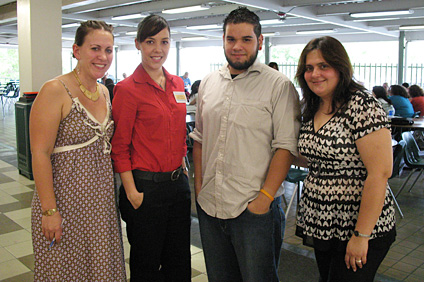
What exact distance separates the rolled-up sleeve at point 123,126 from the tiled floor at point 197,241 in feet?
4.92

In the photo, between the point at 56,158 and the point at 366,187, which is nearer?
the point at 366,187

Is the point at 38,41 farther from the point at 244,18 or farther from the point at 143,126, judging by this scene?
the point at 244,18

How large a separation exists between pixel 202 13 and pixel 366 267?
1164cm

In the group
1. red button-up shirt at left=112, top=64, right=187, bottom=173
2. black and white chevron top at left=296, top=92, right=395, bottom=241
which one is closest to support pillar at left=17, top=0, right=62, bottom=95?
red button-up shirt at left=112, top=64, right=187, bottom=173

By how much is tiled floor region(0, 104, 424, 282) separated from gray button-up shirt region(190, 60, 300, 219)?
1.48m

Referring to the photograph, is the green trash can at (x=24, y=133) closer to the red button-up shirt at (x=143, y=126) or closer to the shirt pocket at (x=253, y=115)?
the red button-up shirt at (x=143, y=126)

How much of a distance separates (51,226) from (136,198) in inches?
15.9

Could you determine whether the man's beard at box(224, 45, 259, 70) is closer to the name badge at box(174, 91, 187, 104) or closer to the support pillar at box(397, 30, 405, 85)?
the name badge at box(174, 91, 187, 104)

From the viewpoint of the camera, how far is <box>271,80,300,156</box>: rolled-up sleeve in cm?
181

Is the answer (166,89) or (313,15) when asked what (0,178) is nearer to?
(166,89)

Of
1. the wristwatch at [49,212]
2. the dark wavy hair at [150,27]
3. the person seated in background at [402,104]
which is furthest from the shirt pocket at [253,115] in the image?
the person seated in background at [402,104]

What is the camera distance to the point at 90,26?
6.40 feet

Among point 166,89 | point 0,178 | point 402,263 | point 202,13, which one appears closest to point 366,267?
point 166,89

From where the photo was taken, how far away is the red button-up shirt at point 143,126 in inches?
77.6
